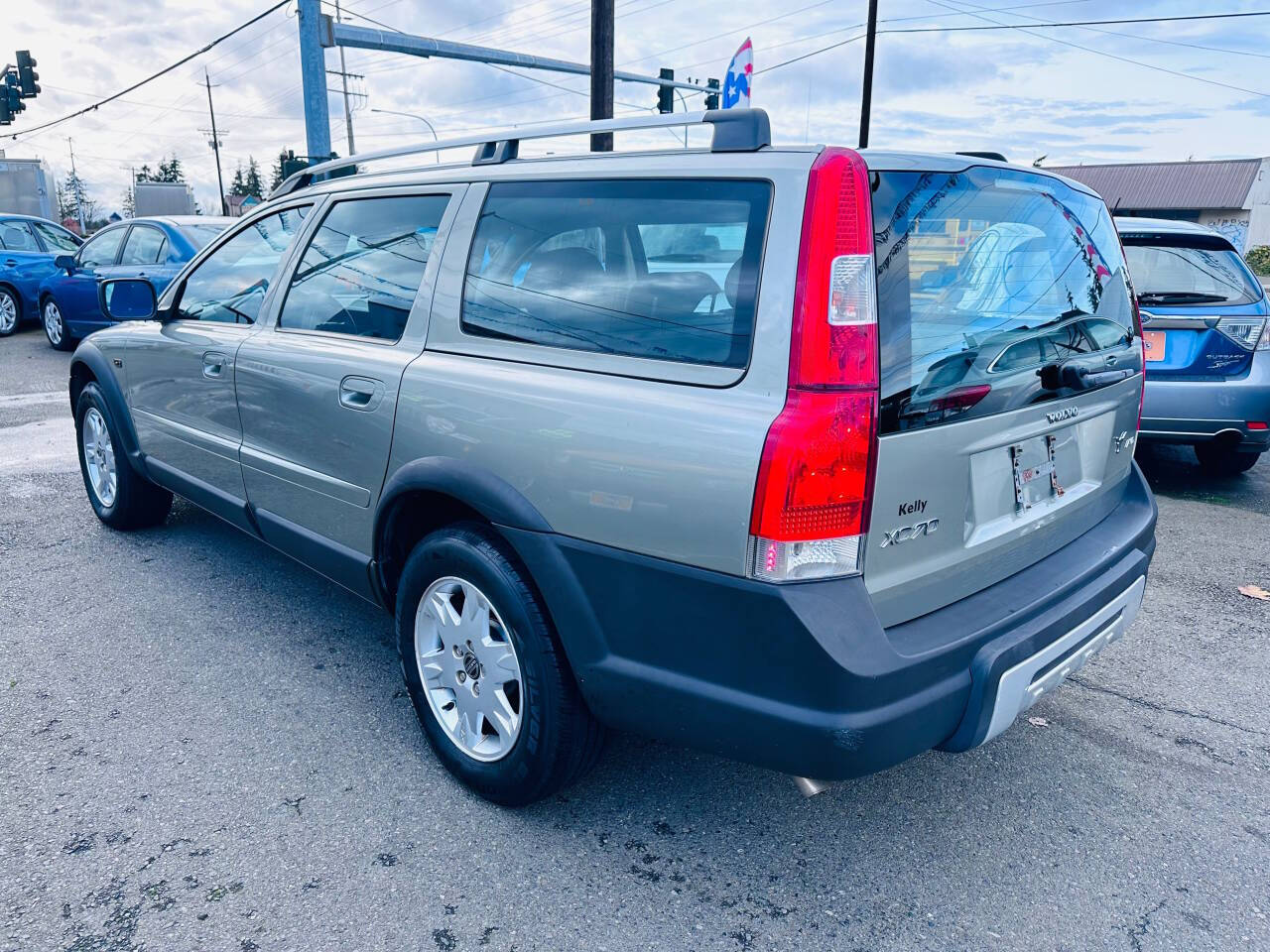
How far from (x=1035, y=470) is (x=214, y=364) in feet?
9.87

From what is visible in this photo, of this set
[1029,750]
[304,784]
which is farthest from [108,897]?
[1029,750]

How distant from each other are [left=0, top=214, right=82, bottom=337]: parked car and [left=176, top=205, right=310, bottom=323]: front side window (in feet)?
35.5

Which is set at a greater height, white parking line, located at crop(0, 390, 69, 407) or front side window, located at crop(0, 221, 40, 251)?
front side window, located at crop(0, 221, 40, 251)

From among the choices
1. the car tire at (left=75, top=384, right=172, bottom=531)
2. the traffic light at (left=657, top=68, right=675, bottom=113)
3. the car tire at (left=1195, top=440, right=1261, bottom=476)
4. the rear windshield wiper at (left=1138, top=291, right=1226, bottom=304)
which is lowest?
the car tire at (left=1195, top=440, right=1261, bottom=476)

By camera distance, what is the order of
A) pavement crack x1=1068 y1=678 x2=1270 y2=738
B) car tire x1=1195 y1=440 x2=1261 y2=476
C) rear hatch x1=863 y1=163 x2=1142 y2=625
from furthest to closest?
car tire x1=1195 y1=440 x2=1261 y2=476 → pavement crack x1=1068 y1=678 x2=1270 y2=738 → rear hatch x1=863 y1=163 x2=1142 y2=625

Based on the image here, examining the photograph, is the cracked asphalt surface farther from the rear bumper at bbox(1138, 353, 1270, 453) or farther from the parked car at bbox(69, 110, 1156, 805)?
the rear bumper at bbox(1138, 353, 1270, 453)

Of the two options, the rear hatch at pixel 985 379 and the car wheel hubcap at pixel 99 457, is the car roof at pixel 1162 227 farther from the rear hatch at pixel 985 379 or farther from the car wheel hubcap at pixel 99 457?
the car wheel hubcap at pixel 99 457

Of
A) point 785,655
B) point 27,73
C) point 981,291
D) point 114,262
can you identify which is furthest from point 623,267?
point 27,73

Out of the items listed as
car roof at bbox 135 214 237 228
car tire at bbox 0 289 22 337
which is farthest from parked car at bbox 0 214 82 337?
car roof at bbox 135 214 237 228

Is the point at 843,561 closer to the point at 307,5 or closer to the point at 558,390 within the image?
the point at 558,390

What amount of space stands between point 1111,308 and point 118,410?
4.31 metres

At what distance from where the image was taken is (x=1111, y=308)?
2.77 meters

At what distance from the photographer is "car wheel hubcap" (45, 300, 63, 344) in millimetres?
11562

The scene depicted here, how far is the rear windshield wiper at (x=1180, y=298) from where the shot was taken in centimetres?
529
